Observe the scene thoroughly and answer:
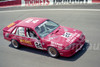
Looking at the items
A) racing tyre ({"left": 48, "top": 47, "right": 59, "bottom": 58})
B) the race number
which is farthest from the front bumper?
the race number

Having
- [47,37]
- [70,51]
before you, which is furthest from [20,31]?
[70,51]

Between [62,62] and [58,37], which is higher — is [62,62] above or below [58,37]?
below

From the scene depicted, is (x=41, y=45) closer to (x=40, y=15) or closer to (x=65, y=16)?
(x=65, y=16)

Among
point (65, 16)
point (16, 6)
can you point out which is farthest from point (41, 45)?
point (16, 6)

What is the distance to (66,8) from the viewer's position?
15570mm

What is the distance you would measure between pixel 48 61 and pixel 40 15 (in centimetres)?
728

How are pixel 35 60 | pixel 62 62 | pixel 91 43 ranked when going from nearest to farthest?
pixel 62 62
pixel 35 60
pixel 91 43

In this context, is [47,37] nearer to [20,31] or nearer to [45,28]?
[45,28]

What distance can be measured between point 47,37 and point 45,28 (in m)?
0.66

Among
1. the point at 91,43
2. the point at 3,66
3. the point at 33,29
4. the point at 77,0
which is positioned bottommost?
the point at 3,66

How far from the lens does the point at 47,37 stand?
8648 mm

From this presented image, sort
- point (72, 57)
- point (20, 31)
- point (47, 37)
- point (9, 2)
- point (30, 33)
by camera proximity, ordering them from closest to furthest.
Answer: point (72, 57), point (47, 37), point (30, 33), point (20, 31), point (9, 2)

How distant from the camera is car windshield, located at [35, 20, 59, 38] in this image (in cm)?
886

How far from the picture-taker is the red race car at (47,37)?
8.07 m
